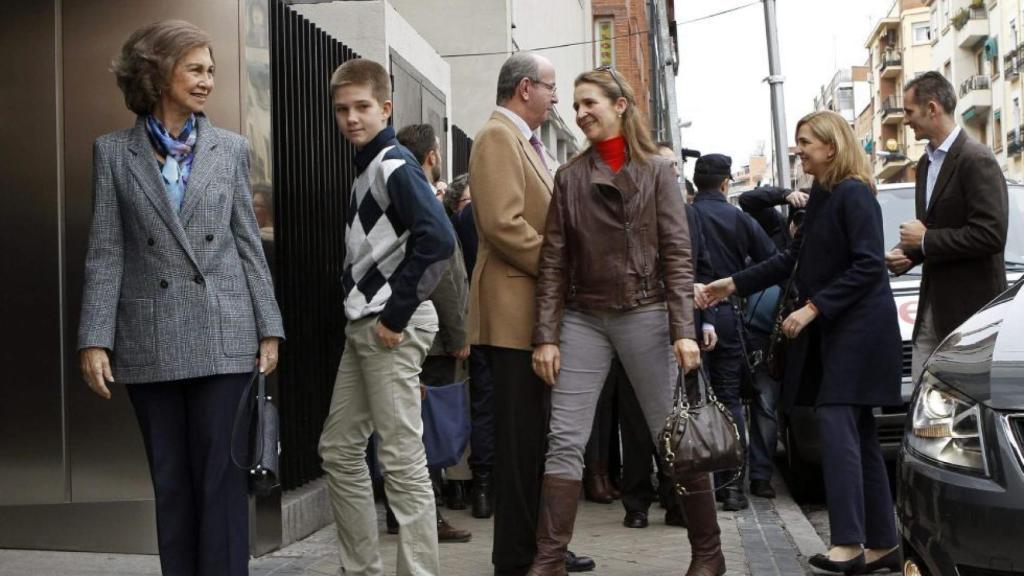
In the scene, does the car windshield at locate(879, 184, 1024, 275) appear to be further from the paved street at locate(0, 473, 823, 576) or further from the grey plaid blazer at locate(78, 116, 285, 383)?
the grey plaid blazer at locate(78, 116, 285, 383)

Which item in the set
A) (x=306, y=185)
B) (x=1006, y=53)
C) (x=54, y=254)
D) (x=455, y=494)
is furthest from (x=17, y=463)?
(x=1006, y=53)

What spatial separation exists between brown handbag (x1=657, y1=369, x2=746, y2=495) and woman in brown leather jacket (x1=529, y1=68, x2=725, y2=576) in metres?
0.18

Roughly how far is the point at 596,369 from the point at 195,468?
168cm

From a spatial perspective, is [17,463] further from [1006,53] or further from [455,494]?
[1006,53]

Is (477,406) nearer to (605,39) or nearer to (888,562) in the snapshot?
(888,562)

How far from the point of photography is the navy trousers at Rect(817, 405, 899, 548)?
569 cm

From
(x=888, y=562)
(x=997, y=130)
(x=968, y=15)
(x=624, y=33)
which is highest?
(x=968, y=15)

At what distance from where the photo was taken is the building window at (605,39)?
38.5 meters

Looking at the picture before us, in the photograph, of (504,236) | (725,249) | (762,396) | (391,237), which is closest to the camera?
(391,237)

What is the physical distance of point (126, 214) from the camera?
4246 mm

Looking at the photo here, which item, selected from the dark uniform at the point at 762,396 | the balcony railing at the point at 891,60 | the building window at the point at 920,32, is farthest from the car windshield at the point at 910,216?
the balcony railing at the point at 891,60

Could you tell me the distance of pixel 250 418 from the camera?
14.0 ft

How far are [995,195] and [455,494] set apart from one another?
139 inches

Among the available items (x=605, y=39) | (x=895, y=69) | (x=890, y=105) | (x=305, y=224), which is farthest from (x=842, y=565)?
(x=895, y=69)
